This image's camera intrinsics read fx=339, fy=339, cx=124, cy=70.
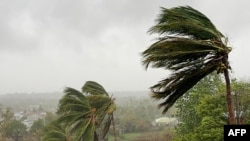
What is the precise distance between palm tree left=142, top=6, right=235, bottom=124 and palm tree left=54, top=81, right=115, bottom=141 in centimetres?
1026

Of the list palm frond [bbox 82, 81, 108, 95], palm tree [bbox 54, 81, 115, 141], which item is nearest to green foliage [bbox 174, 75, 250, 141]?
palm tree [bbox 54, 81, 115, 141]

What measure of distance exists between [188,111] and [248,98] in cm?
509

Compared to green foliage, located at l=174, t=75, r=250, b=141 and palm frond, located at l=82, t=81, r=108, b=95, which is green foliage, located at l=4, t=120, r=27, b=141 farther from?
palm frond, located at l=82, t=81, r=108, b=95

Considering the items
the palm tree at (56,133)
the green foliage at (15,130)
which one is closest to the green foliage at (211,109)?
the palm tree at (56,133)

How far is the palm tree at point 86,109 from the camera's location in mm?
16078

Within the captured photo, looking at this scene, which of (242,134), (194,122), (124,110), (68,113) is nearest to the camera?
(242,134)

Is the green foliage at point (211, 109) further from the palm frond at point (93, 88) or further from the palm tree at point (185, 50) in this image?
the palm tree at point (185, 50)

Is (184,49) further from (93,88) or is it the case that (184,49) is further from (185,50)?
(93,88)

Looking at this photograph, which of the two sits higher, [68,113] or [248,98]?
[248,98]

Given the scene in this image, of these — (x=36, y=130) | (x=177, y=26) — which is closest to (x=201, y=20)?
(x=177, y=26)

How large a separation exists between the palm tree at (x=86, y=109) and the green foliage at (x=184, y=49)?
10242mm

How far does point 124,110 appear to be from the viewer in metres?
121

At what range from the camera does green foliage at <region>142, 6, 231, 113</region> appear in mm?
5324

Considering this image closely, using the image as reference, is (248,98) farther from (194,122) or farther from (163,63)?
(163,63)
